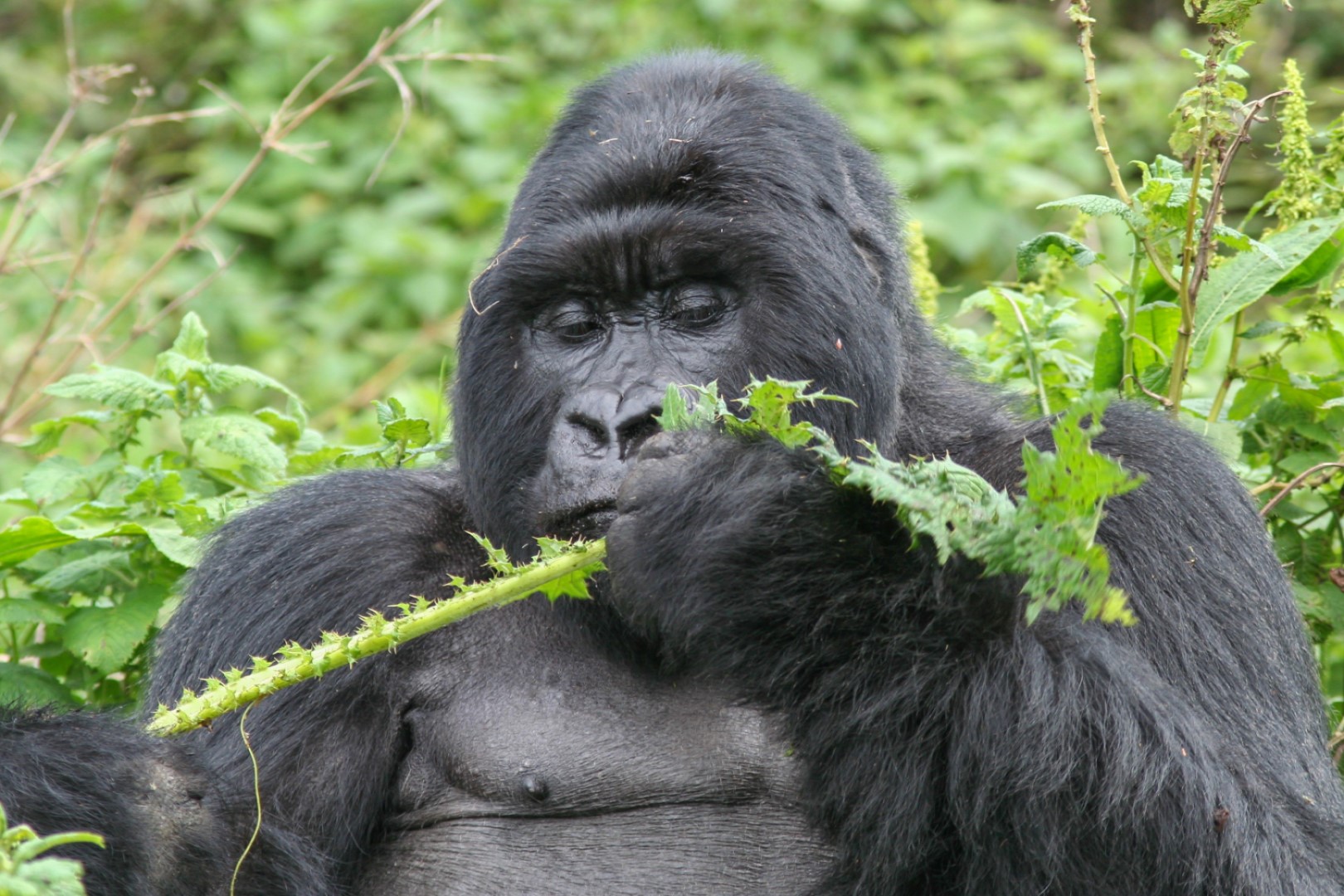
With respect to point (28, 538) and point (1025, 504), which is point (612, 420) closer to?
point (1025, 504)

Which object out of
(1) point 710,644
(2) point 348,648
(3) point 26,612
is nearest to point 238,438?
(3) point 26,612

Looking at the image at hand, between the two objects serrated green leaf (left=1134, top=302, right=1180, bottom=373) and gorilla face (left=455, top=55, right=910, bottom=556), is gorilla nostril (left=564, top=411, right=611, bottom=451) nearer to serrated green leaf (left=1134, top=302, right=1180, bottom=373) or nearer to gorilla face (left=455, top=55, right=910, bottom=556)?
gorilla face (left=455, top=55, right=910, bottom=556)

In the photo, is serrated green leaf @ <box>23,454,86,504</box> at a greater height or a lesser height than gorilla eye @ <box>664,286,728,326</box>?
lesser

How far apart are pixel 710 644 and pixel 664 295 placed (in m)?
0.96

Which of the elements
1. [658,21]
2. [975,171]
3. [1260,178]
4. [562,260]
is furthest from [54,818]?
[1260,178]

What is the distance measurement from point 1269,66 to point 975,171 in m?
2.56

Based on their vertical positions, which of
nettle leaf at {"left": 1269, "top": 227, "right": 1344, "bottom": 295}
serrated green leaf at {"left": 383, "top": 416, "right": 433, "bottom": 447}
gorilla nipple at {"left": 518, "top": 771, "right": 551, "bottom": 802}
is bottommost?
gorilla nipple at {"left": 518, "top": 771, "right": 551, "bottom": 802}

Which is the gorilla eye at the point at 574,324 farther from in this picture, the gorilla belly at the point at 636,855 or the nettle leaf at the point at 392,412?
the gorilla belly at the point at 636,855

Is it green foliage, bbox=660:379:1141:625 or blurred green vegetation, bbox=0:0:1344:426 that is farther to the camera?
blurred green vegetation, bbox=0:0:1344:426

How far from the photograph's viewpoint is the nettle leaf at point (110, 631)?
3738mm

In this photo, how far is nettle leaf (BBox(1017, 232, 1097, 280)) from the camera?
366cm

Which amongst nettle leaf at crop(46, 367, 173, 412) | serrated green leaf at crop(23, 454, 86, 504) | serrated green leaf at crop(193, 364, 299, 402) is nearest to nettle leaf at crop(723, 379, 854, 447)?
serrated green leaf at crop(193, 364, 299, 402)

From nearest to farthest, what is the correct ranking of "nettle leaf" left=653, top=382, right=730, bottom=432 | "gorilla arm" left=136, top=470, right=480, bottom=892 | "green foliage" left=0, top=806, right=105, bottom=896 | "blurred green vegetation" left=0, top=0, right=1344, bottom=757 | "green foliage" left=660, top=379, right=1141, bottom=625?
"green foliage" left=0, top=806, right=105, bottom=896 → "green foliage" left=660, top=379, right=1141, bottom=625 → "nettle leaf" left=653, top=382, right=730, bottom=432 → "gorilla arm" left=136, top=470, right=480, bottom=892 → "blurred green vegetation" left=0, top=0, right=1344, bottom=757

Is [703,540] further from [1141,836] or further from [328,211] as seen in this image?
[328,211]
